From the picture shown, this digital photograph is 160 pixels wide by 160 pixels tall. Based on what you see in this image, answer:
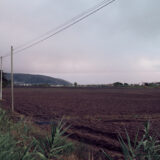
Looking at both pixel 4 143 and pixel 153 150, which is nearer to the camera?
pixel 153 150

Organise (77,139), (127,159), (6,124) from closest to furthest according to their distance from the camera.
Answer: (127,159)
(6,124)
(77,139)

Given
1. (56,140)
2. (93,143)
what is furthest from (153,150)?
(93,143)

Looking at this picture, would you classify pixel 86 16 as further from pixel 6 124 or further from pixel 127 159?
pixel 127 159

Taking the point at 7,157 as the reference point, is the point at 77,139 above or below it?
below

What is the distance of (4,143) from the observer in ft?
12.2

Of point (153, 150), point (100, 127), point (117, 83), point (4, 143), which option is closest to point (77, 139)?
point (100, 127)

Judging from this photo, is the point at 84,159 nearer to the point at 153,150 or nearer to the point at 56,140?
the point at 56,140

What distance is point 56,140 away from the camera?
12.6ft

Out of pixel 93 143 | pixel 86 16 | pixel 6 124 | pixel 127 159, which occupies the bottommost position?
pixel 93 143

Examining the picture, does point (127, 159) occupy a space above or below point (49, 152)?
above

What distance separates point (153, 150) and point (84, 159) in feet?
13.5

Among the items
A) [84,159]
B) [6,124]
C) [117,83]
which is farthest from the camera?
[117,83]

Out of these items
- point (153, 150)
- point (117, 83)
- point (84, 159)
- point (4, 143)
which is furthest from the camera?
point (117, 83)

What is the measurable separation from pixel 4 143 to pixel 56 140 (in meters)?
0.90
